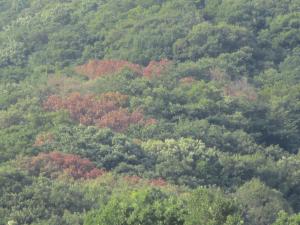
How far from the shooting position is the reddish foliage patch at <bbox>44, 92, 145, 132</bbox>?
78562 millimetres

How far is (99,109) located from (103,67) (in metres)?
14.2

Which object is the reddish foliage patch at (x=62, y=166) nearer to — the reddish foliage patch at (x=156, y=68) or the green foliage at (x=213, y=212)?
the green foliage at (x=213, y=212)

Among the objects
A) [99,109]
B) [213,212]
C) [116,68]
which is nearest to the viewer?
[213,212]

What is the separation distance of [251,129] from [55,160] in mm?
21893

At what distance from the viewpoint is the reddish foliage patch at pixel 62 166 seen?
2534 inches

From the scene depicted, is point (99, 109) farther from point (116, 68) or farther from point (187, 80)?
point (116, 68)

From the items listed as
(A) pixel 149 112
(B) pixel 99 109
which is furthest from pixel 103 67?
(B) pixel 99 109

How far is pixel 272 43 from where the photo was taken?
340ft

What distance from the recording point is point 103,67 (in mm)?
94000

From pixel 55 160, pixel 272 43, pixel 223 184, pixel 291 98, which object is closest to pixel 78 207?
pixel 55 160

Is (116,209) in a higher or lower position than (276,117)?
higher

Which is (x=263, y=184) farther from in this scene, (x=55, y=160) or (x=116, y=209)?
(x=116, y=209)

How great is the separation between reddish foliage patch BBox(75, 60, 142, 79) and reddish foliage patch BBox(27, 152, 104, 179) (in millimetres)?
23311

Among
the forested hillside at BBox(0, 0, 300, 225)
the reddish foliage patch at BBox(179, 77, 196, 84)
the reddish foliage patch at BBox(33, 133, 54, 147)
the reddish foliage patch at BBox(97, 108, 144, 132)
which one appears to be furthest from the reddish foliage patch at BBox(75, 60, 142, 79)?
the reddish foliage patch at BBox(33, 133, 54, 147)
